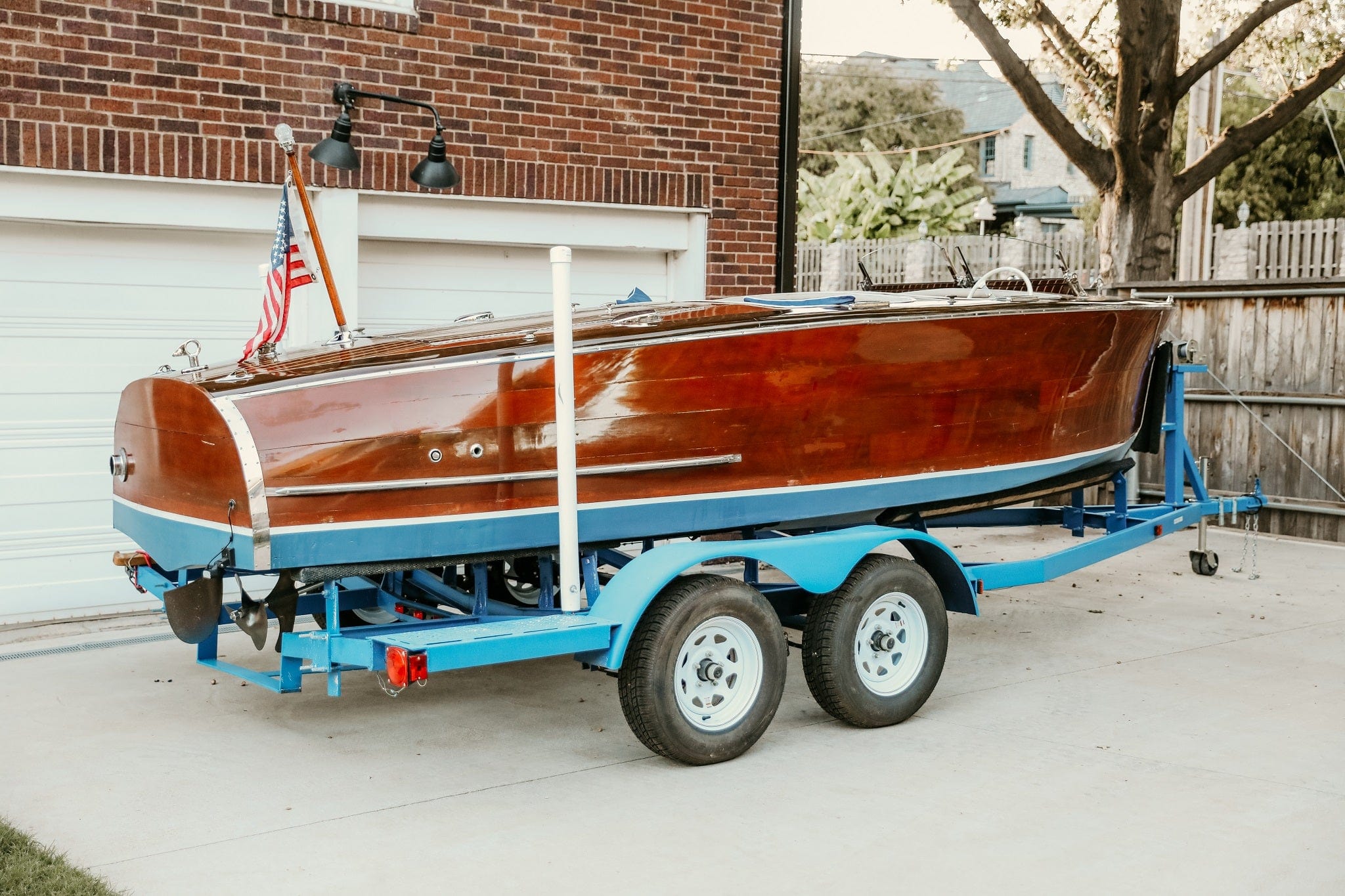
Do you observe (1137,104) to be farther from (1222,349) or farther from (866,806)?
(866,806)

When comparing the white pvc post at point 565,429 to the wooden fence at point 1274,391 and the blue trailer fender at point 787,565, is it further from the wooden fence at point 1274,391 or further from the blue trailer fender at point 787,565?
the wooden fence at point 1274,391

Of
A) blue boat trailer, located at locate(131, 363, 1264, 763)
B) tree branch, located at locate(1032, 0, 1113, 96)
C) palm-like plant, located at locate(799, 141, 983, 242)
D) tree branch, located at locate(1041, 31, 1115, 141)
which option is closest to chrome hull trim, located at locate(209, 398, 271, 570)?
blue boat trailer, located at locate(131, 363, 1264, 763)

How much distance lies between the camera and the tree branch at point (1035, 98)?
14.2 m

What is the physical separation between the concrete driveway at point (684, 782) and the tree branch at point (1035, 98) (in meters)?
8.57

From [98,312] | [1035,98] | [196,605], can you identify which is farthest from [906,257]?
[196,605]

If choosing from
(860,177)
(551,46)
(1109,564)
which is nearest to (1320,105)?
(860,177)

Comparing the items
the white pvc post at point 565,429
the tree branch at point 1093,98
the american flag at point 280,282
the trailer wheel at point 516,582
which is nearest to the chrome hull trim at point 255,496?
the white pvc post at point 565,429

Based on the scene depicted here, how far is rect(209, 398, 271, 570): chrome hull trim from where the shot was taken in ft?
15.1

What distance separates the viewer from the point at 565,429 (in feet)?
16.0

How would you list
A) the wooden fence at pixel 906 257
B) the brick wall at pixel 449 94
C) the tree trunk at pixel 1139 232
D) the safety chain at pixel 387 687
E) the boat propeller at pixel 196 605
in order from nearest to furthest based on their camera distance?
the safety chain at pixel 387 687 < the boat propeller at pixel 196 605 < the brick wall at pixel 449 94 < the tree trunk at pixel 1139 232 < the wooden fence at pixel 906 257

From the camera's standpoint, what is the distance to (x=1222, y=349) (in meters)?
11.4

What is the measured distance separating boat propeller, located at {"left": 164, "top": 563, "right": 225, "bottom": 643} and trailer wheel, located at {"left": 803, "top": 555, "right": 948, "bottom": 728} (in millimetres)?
2281

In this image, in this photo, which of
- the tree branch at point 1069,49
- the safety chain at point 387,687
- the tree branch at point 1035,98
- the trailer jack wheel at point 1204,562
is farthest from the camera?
the tree branch at point 1069,49

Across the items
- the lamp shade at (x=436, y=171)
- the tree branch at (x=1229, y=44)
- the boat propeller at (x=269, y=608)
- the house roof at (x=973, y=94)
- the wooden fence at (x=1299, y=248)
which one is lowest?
the boat propeller at (x=269, y=608)
